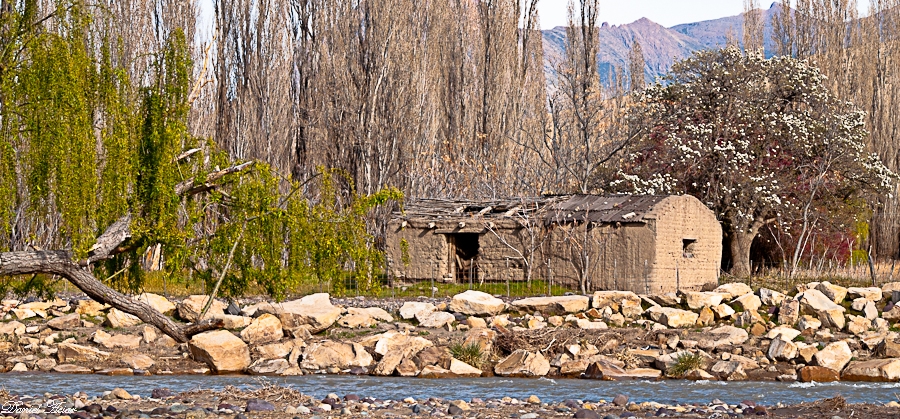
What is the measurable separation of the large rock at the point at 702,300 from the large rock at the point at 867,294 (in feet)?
9.96

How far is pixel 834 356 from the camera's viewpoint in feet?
49.2

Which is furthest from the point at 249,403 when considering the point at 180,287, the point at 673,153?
the point at 673,153

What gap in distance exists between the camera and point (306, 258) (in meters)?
14.3

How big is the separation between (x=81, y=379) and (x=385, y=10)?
19185 millimetres

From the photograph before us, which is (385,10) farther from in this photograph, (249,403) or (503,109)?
(249,403)

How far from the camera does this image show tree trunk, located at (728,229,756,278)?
28.9 meters

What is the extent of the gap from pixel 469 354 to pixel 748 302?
Result: 673 cm

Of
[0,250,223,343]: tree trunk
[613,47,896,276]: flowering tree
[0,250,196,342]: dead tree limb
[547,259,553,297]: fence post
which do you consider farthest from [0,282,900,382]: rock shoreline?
[613,47,896,276]: flowering tree

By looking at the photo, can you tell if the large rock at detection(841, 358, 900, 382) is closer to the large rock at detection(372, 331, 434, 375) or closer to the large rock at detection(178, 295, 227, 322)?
the large rock at detection(372, 331, 434, 375)

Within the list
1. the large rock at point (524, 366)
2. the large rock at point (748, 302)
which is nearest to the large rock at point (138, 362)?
the large rock at point (524, 366)

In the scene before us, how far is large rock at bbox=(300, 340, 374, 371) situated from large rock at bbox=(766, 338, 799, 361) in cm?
646

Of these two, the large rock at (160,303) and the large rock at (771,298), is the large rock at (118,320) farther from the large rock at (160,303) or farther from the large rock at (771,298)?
the large rock at (771,298)

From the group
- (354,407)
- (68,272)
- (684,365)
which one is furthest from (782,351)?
(68,272)
